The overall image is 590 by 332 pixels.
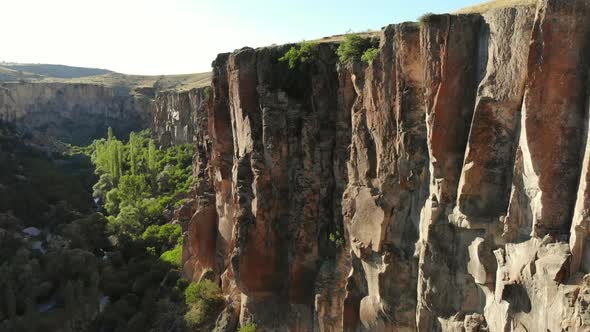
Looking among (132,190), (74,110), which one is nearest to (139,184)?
(132,190)

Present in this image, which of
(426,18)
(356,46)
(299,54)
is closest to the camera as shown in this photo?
(426,18)

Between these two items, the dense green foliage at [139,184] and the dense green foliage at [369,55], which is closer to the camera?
the dense green foliage at [369,55]

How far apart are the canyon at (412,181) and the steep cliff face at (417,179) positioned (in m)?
0.05

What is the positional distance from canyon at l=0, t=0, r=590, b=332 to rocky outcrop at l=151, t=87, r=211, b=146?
179 feet

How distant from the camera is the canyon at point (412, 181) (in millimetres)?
10164

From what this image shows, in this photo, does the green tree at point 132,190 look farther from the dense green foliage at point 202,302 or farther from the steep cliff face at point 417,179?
the steep cliff face at point 417,179

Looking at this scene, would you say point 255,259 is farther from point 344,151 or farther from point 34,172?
point 34,172

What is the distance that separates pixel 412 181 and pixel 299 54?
8871 millimetres

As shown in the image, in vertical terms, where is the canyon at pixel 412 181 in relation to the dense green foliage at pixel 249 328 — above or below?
above

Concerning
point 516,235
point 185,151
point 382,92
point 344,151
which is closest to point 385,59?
point 382,92

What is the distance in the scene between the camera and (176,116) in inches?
3504

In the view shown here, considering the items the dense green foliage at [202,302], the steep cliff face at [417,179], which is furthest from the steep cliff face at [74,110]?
the steep cliff face at [417,179]

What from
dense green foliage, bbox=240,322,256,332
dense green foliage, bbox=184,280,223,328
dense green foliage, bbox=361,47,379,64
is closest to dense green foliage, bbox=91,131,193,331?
dense green foliage, bbox=184,280,223,328

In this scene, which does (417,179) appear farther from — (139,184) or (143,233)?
(139,184)
